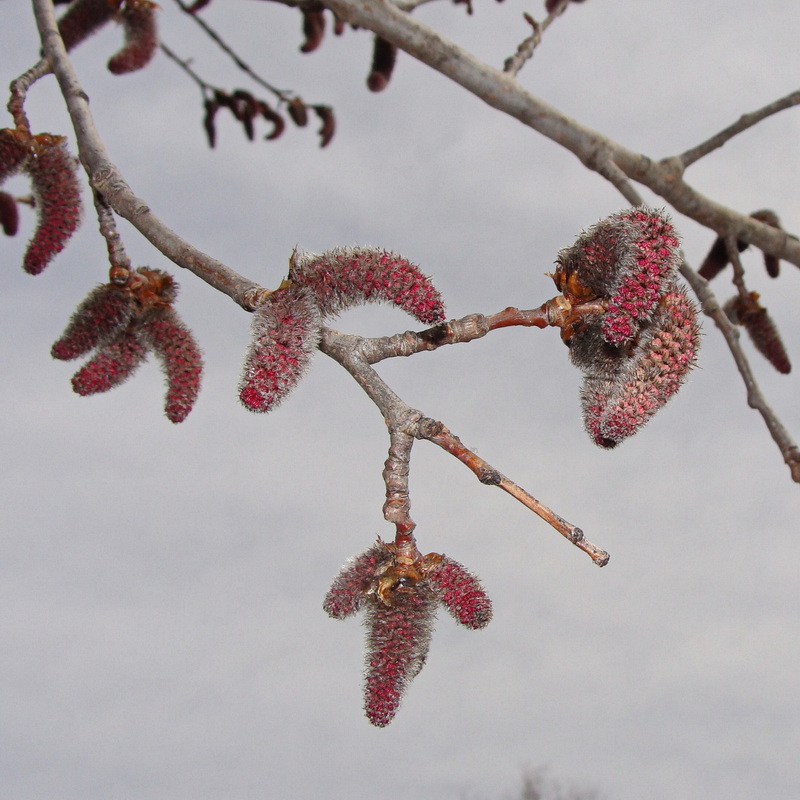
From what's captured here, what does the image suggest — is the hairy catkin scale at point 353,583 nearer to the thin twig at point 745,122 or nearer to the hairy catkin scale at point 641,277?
the hairy catkin scale at point 641,277

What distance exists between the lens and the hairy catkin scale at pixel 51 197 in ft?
10.4

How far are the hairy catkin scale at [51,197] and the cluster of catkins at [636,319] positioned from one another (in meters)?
1.80

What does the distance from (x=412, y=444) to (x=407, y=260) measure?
1.32ft

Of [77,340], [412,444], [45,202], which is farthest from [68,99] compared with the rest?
[412,444]

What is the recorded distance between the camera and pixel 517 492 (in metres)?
2.05

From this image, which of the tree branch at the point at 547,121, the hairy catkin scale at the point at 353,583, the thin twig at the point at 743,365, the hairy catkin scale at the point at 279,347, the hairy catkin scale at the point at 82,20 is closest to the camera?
the hairy catkin scale at the point at 279,347

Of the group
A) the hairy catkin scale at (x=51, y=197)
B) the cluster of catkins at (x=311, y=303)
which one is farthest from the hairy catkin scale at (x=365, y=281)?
the hairy catkin scale at (x=51, y=197)

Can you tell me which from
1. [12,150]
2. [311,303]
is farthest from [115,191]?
[311,303]

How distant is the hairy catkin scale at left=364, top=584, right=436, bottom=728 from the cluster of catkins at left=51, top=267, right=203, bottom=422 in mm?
944

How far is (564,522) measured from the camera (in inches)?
80.4

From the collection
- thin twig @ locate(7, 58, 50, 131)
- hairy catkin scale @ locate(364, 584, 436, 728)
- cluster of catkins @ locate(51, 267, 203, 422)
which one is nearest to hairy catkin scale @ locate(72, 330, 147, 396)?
cluster of catkins @ locate(51, 267, 203, 422)

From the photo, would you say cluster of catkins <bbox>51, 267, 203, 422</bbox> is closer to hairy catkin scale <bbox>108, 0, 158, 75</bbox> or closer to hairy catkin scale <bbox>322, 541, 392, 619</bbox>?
hairy catkin scale <bbox>322, 541, 392, 619</bbox>

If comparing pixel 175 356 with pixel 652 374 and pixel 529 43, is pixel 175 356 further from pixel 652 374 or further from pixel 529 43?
pixel 529 43

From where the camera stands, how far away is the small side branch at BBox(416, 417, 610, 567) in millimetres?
2039
